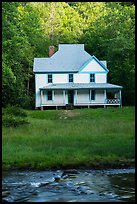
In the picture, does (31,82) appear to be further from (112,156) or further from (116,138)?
(112,156)

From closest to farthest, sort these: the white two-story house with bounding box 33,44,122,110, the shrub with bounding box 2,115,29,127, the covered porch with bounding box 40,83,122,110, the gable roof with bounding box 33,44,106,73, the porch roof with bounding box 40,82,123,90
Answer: the shrub with bounding box 2,115,29,127 < the porch roof with bounding box 40,82,123,90 < the covered porch with bounding box 40,83,122,110 < the white two-story house with bounding box 33,44,122,110 < the gable roof with bounding box 33,44,106,73

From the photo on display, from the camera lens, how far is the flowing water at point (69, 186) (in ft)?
40.0

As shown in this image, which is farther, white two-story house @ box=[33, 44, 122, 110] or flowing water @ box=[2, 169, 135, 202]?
white two-story house @ box=[33, 44, 122, 110]

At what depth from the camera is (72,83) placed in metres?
49.1

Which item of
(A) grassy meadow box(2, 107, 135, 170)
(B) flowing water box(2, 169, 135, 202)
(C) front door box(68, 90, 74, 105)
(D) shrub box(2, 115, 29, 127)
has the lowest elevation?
(B) flowing water box(2, 169, 135, 202)

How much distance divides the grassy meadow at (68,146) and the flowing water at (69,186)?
0.94 meters

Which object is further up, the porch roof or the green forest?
the green forest

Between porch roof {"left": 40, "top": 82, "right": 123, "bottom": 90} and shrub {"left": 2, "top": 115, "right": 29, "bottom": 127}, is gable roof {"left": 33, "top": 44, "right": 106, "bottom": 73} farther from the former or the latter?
shrub {"left": 2, "top": 115, "right": 29, "bottom": 127}

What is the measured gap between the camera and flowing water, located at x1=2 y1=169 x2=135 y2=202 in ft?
40.0

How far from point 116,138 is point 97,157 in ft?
13.9

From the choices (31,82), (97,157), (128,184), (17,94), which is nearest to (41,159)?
(97,157)

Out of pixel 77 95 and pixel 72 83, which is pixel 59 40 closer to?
pixel 72 83

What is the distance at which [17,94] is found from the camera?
4556cm

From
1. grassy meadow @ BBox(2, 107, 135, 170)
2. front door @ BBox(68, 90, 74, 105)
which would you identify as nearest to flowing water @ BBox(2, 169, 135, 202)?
grassy meadow @ BBox(2, 107, 135, 170)
